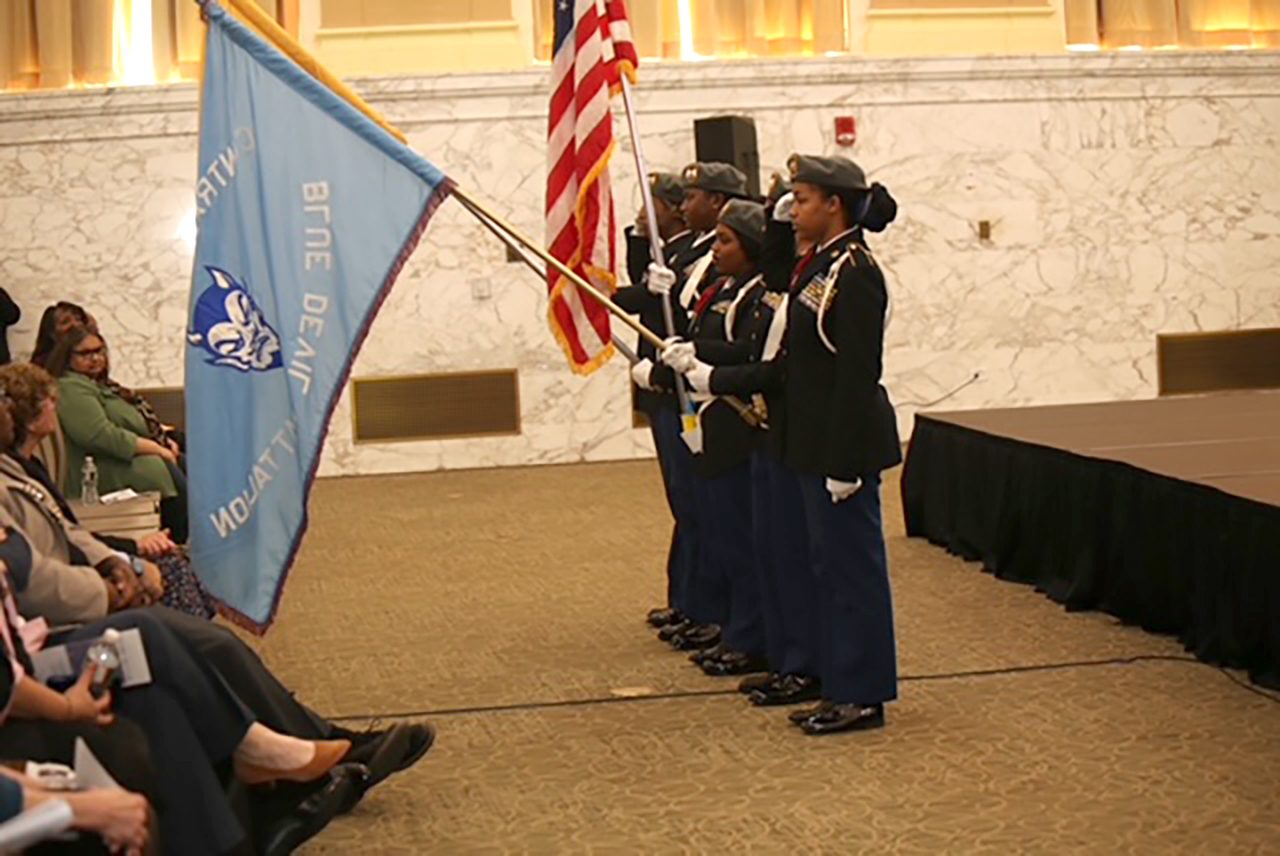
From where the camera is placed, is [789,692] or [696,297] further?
[696,297]

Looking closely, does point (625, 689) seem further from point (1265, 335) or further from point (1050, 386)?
point (1265, 335)

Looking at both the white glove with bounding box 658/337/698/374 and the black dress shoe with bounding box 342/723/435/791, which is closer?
the black dress shoe with bounding box 342/723/435/791

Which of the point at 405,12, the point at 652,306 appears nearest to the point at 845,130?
the point at 405,12

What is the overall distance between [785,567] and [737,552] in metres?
0.61

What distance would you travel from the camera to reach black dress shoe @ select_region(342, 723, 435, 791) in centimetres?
507

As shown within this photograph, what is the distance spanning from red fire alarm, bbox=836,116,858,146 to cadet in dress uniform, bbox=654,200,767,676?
7.05m

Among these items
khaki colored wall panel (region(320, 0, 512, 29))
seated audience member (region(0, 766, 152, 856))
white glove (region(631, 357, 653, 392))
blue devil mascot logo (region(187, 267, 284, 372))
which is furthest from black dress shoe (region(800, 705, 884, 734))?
khaki colored wall panel (region(320, 0, 512, 29))

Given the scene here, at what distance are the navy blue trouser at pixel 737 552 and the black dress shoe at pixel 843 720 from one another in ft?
2.83

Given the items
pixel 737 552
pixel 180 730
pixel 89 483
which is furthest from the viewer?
pixel 89 483

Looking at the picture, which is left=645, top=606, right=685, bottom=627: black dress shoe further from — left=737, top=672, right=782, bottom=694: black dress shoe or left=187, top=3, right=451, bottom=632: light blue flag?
left=187, top=3, right=451, bottom=632: light blue flag

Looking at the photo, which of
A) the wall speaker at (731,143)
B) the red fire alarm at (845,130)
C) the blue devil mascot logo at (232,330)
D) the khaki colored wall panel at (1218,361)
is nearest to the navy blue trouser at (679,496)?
the blue devil mascot logo at (232,330)

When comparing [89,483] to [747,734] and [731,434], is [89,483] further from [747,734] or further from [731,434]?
[747,734]

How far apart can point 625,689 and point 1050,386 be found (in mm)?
8181

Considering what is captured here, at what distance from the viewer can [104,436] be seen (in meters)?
7.68
